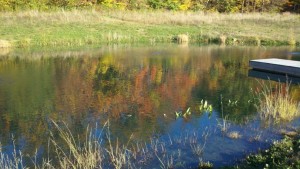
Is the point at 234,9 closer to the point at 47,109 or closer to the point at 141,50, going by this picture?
the point at 141,50

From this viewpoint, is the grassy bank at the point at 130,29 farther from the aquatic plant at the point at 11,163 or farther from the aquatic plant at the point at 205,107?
the aquatic plant at the point at 11,163

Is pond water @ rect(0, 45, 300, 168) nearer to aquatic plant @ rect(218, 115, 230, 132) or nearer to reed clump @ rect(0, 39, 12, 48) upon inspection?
aquatic plant @ rect(218, 115, 230, 132)

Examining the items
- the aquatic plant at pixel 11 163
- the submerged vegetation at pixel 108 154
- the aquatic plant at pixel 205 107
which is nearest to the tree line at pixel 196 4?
the aquatic plant at pixel 205 107

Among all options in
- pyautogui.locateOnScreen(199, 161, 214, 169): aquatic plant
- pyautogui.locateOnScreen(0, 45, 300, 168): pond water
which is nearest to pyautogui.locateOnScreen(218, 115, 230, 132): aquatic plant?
pyautogui.locateOnScreen(0, 45, 300, 168): pond water

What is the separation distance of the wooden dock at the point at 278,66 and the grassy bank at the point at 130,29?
1476cm

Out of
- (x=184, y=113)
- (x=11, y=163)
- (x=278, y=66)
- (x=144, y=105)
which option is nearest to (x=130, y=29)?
(x=278, y=66)

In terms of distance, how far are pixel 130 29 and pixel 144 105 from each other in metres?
25.5

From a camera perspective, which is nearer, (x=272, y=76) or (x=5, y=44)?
(x=272, y=76)

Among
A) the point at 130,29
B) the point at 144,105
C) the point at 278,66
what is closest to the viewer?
the point at 144,105

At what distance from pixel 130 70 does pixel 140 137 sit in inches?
429

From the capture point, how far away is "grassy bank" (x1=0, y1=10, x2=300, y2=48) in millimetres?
33531

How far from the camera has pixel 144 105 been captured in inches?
544

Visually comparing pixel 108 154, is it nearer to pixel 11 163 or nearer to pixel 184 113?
pixel 11 163

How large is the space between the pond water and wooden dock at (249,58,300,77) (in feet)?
2.46
